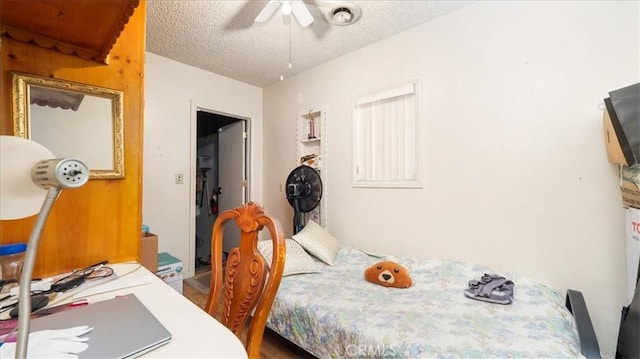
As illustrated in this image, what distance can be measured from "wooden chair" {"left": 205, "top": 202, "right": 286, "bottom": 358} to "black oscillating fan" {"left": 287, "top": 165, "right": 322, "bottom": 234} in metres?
1.72

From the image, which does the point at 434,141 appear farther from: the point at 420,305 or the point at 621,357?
the point at 621,357

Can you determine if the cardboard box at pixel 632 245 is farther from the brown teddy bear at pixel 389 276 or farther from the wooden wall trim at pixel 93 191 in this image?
the wooden wall trim at pixel 93 191

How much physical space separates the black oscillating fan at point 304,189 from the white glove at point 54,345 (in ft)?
7.07

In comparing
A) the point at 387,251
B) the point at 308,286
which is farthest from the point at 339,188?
the point at 308,286

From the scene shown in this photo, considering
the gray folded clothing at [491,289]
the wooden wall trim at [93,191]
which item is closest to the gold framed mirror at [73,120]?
the wooden wall trim at [93,191]

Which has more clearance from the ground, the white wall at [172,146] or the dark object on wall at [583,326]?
the white wall at [172,146]

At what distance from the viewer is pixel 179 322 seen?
68cm

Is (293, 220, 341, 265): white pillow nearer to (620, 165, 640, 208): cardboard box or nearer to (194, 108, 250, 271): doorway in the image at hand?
(194, 108, 250, 271): doorway

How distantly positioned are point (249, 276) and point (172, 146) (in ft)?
8.35

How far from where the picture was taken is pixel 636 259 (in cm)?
131

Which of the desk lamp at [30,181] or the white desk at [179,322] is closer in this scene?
the desk lamp at [30,181]

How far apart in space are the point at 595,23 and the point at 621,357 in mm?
1805

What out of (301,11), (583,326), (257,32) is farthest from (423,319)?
(257,32)

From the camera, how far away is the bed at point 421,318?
3.83 feet
